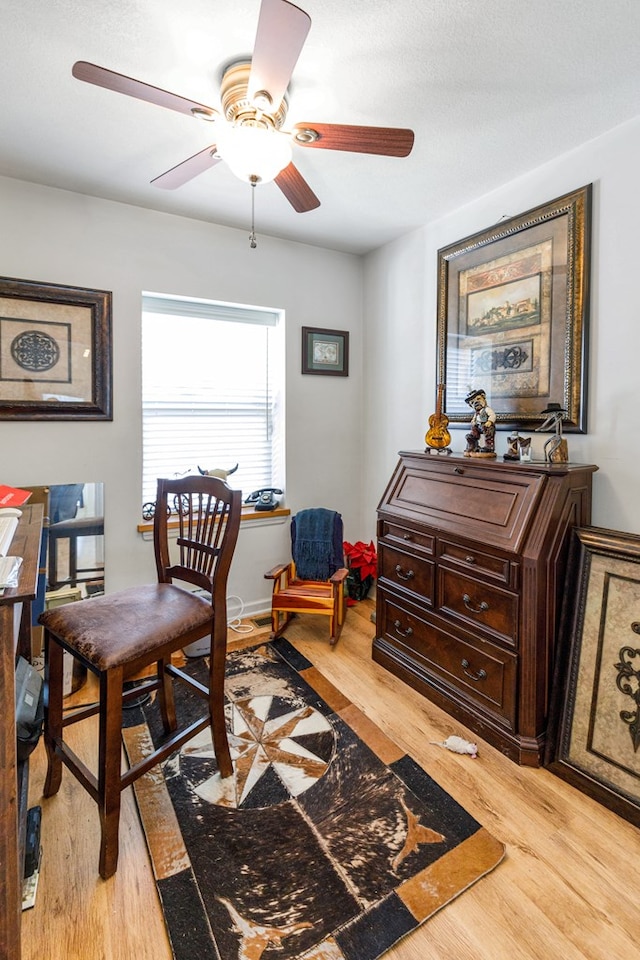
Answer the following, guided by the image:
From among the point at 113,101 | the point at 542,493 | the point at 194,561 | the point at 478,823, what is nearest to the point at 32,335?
the point at 113,101

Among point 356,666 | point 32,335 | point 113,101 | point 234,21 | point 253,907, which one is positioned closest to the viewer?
point 253,907

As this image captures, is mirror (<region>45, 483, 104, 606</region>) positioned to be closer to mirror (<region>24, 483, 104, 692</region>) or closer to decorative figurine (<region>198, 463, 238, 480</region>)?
mirror (<region>24, 483, 104, 692</region>)

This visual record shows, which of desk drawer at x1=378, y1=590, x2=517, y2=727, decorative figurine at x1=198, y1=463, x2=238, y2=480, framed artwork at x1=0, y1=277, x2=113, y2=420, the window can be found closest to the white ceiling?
framed artwork at x1=0, y1=277, x2=113, y2=420

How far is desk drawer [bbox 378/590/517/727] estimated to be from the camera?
1961 mm

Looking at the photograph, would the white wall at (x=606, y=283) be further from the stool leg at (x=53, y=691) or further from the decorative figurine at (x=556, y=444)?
the stool leg at (x=53, y=691)

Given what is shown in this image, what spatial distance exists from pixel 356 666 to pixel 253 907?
1.39 metres

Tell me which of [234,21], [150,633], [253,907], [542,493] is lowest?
[253,907]

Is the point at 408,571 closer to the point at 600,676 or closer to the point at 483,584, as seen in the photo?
the point at 483,584

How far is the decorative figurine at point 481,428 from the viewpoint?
235 centimetres

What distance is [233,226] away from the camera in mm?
2998

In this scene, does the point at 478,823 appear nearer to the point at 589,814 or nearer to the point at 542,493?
the point at 589,814

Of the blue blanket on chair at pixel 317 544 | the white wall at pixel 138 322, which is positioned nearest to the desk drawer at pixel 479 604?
the blue blanket on chair at pixel 317 544

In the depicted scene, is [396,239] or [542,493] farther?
[396,239]

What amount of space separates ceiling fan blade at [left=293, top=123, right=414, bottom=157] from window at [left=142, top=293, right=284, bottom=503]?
1595mm
